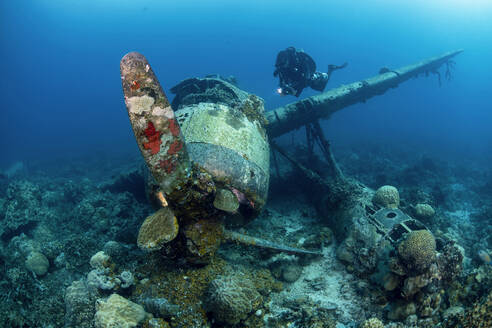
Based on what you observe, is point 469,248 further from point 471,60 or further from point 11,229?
point 471,60

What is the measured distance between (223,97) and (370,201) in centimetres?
440

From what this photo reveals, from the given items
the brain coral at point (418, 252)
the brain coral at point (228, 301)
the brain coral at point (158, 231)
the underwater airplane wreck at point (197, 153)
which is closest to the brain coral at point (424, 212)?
the brain coral at point (418, 252)

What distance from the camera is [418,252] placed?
381 centimetres

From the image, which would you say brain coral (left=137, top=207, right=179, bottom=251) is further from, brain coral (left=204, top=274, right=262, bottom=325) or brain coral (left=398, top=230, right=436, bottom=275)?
brain coral (left=398, top=230, right=436, bottom=275)

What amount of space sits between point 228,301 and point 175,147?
2.18 meters

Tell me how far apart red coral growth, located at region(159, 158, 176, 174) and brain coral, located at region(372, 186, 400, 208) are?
16.3ft

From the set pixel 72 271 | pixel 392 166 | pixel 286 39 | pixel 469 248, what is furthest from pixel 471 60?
pixel 72 271

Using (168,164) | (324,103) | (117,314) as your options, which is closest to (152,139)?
(168,164)

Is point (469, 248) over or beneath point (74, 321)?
beneath

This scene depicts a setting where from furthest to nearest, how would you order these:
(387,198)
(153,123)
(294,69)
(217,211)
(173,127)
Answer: (294,69)
(387,198)
(217,211)
(173,127)
(153,123)

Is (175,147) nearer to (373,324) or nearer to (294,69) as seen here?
(373,324)

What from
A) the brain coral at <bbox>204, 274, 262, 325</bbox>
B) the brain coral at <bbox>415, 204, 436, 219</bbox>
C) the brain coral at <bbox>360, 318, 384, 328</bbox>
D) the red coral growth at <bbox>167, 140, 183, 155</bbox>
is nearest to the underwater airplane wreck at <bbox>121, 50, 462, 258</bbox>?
the red coral growth at <bbox>167, 140, 183, 155</bbox>

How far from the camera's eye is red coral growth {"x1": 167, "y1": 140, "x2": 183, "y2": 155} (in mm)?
2939

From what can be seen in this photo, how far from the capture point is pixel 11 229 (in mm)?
7879
